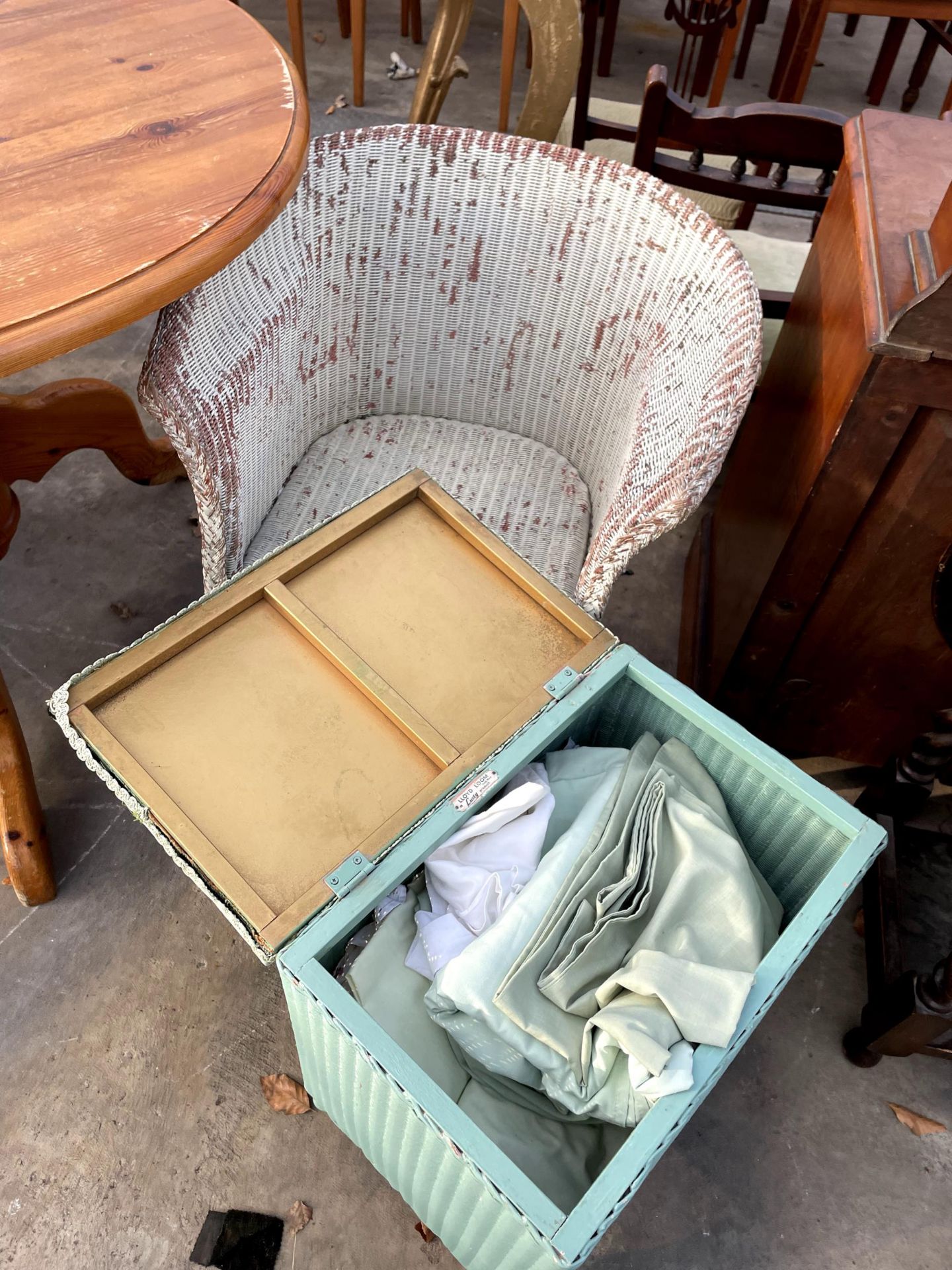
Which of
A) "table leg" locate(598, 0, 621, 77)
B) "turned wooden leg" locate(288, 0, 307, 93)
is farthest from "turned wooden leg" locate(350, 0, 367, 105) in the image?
"table leg" locate(598, 0, 621, 77)

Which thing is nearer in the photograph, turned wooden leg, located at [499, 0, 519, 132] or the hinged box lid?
the hinged box lid

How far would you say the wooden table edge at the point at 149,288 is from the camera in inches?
38.4

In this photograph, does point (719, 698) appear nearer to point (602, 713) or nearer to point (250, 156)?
point (602, 713)

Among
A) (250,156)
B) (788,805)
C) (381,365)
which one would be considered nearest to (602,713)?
(788,805)

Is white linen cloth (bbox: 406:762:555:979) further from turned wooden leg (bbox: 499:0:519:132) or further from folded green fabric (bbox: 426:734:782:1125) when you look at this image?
turned wooden leg (bbox: 499:0:519:132)

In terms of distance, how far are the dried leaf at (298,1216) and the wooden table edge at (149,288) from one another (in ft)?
3.83

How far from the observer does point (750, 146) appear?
5.16 feet

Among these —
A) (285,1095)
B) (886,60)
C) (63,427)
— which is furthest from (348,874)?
(886,60)

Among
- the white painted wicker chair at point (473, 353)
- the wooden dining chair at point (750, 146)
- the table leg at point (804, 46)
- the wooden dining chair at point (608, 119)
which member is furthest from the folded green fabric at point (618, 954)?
the table leg at point (804, 46)

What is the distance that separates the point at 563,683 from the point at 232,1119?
0.86 meters

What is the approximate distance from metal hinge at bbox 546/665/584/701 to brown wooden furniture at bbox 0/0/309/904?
65 cm

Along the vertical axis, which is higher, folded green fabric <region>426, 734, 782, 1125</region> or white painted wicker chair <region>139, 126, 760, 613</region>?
white painted wicker chair <region>139, 126, 760, 613</region>

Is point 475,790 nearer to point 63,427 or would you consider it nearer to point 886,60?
point 63,427

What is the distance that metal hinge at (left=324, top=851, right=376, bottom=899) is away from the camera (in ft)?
2.93
